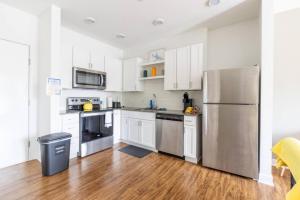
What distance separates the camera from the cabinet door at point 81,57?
3.28 meters

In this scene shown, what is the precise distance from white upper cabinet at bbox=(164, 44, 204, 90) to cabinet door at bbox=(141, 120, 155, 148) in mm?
977

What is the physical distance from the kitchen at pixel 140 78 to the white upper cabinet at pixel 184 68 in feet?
0.07

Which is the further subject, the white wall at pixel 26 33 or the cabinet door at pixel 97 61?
the cabinet door at pixel 97 61

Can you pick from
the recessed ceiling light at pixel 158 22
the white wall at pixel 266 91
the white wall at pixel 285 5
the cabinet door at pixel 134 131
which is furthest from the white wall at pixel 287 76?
the cabinet door at pixel 134 131

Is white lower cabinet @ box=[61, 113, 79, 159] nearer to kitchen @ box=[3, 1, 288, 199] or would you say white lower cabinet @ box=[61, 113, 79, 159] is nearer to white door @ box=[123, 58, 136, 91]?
kitchen @ box=[3, 1, 288, 199]

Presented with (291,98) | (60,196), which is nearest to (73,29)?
(60,196)

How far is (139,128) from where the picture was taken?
3.62m

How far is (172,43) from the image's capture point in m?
3.78

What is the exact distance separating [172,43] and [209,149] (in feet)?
8.78

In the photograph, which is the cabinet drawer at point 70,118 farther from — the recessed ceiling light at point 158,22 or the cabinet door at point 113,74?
the recessed ceiling light at point 158,22

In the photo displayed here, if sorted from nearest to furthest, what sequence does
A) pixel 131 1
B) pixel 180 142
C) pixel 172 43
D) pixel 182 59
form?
pixel 131 1 → pixel 180 142 → pixel 182 59 → pixel 172 43

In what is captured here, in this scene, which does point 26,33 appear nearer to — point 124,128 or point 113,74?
point 113,74

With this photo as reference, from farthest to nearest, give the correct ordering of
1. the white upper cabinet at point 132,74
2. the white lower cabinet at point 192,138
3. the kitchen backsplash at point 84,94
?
the white upper cabinet at point 132,74
the kitchen backsplash at point 84,94
the white lower cabinet at point 192,138

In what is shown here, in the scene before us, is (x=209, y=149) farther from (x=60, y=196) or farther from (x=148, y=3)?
(x=148, y=3)
